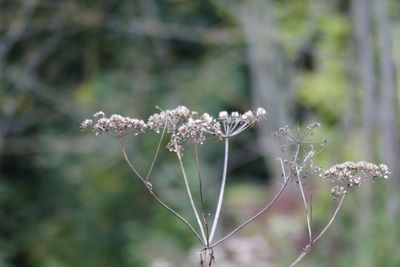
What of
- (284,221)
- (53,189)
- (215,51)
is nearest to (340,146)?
(284,221)

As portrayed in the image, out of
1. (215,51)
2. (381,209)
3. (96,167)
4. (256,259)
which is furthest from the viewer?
(215,51)

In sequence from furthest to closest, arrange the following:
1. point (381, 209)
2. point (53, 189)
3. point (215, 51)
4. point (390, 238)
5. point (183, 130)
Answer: point (215, 51), point (53, 189), point (381, 209), point (390, 238), point (183, 130)

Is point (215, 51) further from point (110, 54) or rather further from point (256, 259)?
point (256, 259)

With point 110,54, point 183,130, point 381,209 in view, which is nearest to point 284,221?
point 381,209

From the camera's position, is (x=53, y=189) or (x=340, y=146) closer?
(x=340, y=146)

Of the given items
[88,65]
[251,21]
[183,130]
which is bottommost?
[183,130]

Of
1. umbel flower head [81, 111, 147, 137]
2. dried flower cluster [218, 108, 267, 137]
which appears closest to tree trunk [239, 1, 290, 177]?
dried flower cluster [218, 108, 267, 137]

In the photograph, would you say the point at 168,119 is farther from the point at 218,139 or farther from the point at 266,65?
the point at 266,65

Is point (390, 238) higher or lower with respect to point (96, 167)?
lower
